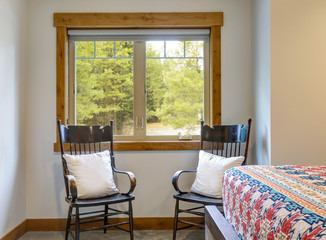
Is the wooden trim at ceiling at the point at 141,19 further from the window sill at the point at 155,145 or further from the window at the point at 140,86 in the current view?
the window sill at the point at 155,145

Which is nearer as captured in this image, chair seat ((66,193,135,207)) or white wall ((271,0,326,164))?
chair seat ((66,193,135,207))

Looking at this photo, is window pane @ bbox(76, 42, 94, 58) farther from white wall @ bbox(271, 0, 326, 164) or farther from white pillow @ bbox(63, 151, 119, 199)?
white wall @ bbox(271, 0, 326, 164)

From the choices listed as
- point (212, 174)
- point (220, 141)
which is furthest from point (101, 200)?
point (220, 141)

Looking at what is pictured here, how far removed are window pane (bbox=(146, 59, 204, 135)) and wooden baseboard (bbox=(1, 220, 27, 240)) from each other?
5.12 ft

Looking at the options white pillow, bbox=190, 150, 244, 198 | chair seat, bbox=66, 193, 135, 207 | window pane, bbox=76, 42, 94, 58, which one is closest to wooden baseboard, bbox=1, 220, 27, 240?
chair seat, bbox=66, 193, 135, 207

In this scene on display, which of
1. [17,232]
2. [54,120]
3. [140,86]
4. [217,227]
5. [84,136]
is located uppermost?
[140,86]

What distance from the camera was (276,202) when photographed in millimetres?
1306

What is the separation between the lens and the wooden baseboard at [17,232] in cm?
303

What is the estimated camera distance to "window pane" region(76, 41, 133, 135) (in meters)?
3.65

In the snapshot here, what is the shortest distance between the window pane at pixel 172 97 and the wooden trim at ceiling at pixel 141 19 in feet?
1.32

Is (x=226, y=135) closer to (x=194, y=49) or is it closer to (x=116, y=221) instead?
(x=194, y=49)

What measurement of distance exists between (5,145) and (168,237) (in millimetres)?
1731

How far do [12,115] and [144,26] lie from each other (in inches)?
62.1

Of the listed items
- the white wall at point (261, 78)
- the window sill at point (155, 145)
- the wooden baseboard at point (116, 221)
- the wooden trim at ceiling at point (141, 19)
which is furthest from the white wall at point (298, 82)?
the wooden baseboard at point (116, 221)
